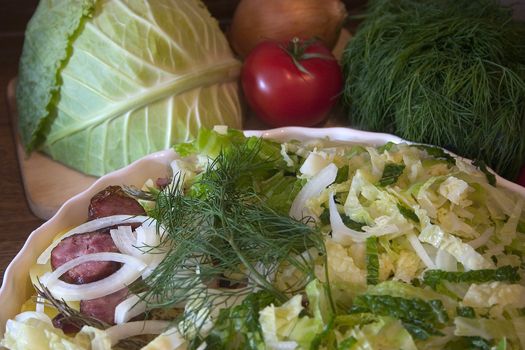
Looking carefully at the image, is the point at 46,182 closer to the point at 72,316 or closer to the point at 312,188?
the point at 72,316

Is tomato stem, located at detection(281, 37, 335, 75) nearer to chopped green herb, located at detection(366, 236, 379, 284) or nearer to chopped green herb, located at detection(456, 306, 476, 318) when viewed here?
chopped green herb, located at detection(366, 236, 379, 284)

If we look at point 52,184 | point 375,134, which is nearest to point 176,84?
point 52,184

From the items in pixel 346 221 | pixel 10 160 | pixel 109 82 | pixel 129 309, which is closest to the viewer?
pixel 129 309

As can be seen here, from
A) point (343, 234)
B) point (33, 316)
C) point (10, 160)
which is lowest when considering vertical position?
point (10, 160)

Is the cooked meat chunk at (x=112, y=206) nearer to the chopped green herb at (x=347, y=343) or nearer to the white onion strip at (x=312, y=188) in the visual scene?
the white onion strip at (x=312, y=188)

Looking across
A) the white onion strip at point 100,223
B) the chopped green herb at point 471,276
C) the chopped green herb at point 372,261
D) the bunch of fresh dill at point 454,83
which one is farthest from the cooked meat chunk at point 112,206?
the bunch of fresh dill at point 454,83

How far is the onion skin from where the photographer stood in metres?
1.62

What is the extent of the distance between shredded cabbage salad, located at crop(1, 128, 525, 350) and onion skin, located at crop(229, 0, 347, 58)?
23.8 inches

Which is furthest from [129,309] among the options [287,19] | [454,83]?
[287,19]

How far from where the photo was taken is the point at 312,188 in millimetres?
1037

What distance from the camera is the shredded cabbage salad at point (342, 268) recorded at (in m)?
0.82

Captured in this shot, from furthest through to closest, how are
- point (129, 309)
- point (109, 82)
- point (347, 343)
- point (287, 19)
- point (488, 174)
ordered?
point (287, 19) → point (109, 82) → point (488, 174) → point (129, 309) → point (347, 343)

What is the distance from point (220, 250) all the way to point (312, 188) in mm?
213

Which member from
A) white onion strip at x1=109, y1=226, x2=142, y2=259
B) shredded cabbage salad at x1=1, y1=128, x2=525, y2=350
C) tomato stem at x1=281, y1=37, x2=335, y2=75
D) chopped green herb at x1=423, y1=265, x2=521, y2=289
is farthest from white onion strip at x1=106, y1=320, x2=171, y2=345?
tomato stem at x1=281, y1=37, x2=335, y2=75
